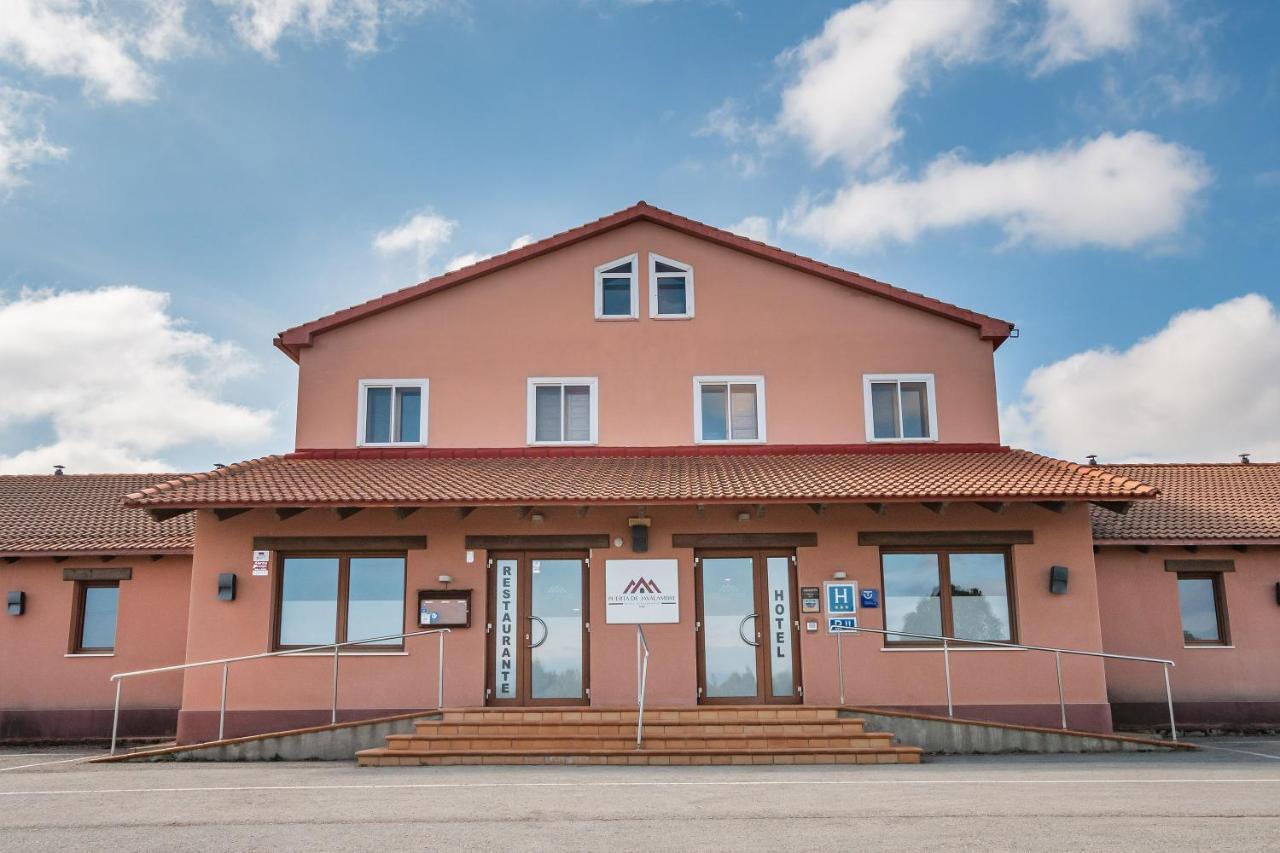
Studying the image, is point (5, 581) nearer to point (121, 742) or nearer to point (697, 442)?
point (121, 742)

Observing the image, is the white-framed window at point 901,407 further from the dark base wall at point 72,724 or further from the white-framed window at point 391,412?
the dark base wall at point 72,724

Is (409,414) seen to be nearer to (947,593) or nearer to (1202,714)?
(947,593)

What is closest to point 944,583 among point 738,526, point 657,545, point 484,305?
point 738,526

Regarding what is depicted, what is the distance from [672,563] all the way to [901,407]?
187 inches

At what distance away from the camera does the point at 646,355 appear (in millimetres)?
16594

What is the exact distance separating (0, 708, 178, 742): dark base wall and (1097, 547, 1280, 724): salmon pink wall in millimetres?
14702

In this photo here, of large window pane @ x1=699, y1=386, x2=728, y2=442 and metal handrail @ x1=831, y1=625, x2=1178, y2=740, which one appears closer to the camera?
metal handrail @ x1=831, y1=625, x2=1178, y2=740

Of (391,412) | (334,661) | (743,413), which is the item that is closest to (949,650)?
(743,413)

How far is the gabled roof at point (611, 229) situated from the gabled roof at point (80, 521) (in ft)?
12.1

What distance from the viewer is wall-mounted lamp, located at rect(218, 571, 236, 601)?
47.4 ft

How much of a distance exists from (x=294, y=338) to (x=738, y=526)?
765 centimetres

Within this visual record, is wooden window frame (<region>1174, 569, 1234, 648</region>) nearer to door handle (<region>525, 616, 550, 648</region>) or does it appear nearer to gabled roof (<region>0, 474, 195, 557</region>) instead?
door handle (<region>525, 616, 550, 648</region>)

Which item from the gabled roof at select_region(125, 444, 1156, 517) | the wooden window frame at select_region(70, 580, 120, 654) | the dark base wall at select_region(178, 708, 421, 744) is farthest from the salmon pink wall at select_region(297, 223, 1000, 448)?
the dark base wall at select_region(178, 708, 421, 744)

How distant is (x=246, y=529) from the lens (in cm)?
1477
